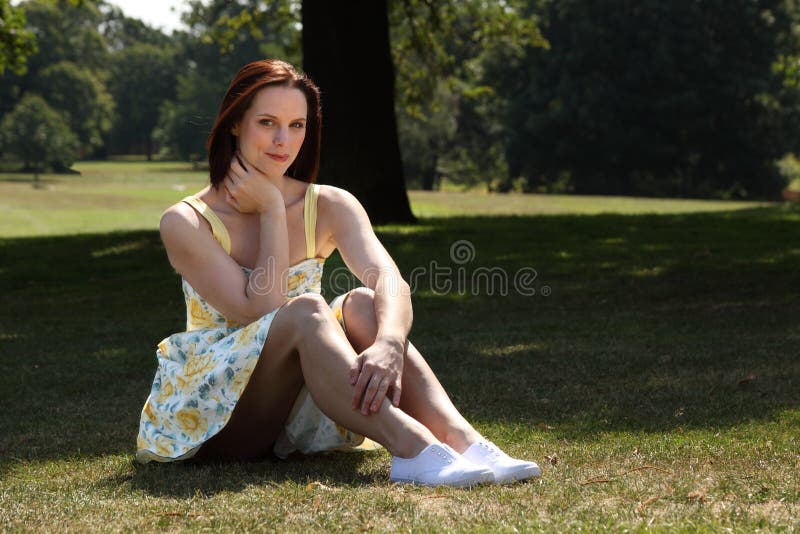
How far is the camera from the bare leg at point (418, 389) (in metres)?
4.20

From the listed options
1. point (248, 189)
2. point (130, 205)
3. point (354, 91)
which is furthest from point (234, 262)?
point (130, 205)

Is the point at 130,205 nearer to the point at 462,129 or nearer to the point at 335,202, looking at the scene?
the point at 335,202

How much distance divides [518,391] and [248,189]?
8.28 feet

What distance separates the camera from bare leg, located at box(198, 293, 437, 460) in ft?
13.6

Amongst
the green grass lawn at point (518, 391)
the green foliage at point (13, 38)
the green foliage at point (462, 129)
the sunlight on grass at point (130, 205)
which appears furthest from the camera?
the green foliage at point (462, 129)

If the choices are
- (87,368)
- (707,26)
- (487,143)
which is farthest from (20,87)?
(87,368)

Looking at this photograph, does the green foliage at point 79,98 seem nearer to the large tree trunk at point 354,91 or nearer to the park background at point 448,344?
the park background at point 448,344

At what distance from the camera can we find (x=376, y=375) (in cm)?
409

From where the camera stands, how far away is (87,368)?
770 cm

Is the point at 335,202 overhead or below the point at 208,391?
overhead

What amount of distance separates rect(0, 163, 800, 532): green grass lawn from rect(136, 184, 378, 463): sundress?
103mm

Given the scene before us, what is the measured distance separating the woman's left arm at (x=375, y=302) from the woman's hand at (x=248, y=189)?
0.35 meters

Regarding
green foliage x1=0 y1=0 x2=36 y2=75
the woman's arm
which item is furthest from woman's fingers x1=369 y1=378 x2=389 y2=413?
green foliage x1=0 y1=0 x2=36 y2=75

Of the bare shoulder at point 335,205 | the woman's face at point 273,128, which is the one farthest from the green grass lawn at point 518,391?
the woman's face at point 273,128
